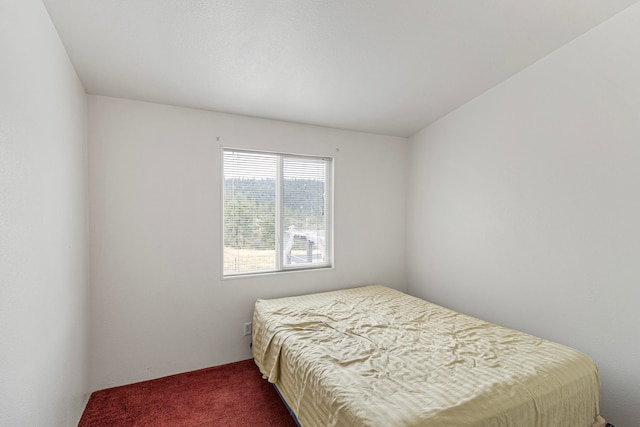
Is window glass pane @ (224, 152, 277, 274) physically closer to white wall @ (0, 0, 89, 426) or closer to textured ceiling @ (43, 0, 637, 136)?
textured ceiling @ (43, 0, 637, 136)

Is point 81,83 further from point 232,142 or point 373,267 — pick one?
point 373,267

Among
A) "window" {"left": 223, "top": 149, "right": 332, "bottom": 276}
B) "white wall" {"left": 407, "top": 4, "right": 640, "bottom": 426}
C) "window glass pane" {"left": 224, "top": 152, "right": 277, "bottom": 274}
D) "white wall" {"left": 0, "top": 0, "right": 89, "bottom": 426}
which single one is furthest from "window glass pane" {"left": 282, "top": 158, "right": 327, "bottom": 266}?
"white wall" {"left": 0, "top": 0, "right": 89, "bottom": 426}

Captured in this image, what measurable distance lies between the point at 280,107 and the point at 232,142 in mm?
552

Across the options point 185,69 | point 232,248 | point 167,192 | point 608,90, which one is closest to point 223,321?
point 232,248

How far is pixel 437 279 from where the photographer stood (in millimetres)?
3270

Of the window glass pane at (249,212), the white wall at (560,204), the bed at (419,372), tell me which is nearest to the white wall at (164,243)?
the window glass pane at (249,212)

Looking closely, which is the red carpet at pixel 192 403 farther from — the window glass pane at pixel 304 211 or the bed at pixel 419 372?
the window glass pane at pixel 304 211

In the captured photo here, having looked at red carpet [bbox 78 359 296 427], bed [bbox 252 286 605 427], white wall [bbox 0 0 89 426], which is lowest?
red carpet [bbox 78 359 296 427]

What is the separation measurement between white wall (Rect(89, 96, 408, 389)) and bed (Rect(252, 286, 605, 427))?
0.55 m

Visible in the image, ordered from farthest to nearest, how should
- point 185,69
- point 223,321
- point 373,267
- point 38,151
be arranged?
point 373,267 → point 223,321 → point 185,69 → point 38,151

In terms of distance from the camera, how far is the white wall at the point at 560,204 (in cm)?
189

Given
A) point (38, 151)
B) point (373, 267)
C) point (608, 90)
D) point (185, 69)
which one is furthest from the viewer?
point (373, 267)

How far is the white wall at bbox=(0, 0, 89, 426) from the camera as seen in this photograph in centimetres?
108

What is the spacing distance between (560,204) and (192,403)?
3090 mm
